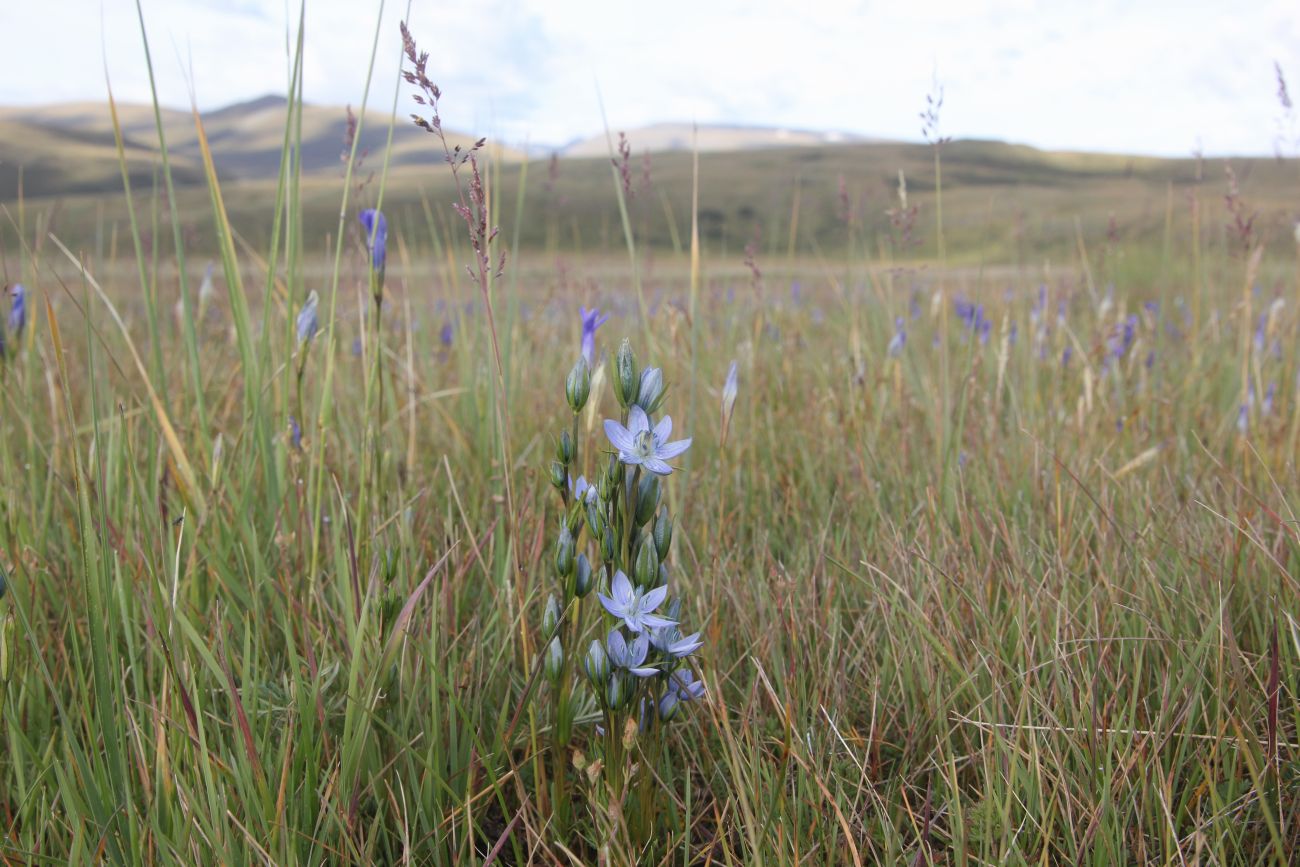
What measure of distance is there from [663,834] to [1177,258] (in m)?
7.54

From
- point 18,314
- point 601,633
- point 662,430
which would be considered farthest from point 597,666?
point 18,314

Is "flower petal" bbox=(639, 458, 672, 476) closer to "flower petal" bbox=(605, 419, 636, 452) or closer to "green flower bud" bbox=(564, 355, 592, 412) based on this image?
"flower petal" bbox=(605, 419, 636, 452)

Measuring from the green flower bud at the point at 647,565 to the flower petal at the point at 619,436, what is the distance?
0.11 metres

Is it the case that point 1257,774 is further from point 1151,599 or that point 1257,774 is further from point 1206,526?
point 1206,526

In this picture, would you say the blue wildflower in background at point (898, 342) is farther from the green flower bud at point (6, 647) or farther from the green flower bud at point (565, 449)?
the green flower bud at point (6, 647)

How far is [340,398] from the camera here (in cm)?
285

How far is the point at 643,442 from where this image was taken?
2.92 feet

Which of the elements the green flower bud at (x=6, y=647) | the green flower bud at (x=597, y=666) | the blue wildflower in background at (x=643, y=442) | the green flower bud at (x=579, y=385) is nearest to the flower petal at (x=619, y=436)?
the blue wildflower in background at (x=643, y=442)

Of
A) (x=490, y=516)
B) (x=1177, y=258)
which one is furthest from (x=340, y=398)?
(x=1177, y=258)

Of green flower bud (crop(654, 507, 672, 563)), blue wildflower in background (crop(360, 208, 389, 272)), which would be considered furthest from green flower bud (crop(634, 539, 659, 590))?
blue wildflower in background (crop(360, 208, 389, 272))

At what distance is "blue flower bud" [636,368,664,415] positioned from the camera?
0.93 metres

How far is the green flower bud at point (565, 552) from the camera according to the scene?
923 millimetres

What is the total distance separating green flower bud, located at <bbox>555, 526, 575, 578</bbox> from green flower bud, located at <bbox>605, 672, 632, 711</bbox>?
0.41ft

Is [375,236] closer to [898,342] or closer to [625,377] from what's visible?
[625,377]
